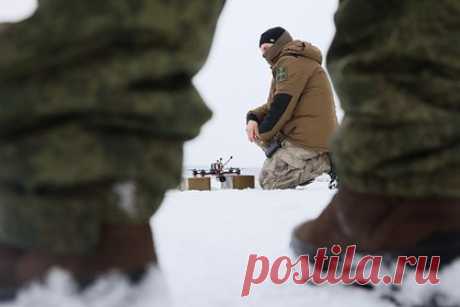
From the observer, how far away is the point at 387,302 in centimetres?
55

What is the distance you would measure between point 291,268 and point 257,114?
2.47 m

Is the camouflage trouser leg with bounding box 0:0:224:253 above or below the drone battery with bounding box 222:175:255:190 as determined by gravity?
above

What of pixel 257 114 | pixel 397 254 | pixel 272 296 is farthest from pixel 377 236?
pixel 257 114

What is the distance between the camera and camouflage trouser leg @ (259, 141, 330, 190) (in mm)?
2758

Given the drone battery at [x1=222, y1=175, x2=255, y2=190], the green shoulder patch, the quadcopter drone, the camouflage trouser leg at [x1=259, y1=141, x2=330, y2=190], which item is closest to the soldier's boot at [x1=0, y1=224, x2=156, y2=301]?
the camouflage trouser leg at [x1=259, y1=141, x2=330, y2=190]

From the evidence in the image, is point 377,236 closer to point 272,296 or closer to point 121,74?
point 272,296

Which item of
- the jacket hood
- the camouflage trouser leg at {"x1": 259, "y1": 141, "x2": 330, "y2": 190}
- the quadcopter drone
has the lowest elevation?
the quadcopter drone

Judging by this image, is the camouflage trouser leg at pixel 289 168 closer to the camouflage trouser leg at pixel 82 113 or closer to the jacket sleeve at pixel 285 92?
the jacket sleeve at pixel 285 92

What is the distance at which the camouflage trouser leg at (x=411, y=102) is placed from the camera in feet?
1.82

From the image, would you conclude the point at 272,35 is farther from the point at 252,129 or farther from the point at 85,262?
the point at 85,262

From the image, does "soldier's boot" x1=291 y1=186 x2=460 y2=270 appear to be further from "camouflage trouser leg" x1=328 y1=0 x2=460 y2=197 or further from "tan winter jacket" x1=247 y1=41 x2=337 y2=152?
"tan winter jacket" x1=247 y1=41 x2=337 y2=152

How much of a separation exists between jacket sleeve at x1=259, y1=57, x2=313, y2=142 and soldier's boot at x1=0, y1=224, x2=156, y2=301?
2339 mm

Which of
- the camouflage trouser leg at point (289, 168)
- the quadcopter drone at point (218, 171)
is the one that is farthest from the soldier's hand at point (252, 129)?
the quadcopter drone at point (218, 171)

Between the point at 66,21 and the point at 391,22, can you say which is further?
the point at 391,22
